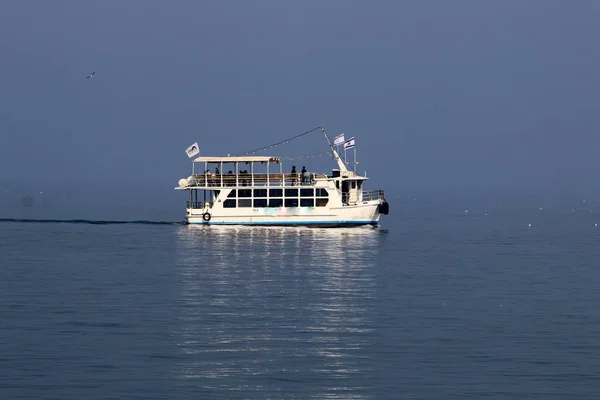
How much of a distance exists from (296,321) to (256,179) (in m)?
53.7

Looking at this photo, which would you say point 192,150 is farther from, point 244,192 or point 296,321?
point 296,321

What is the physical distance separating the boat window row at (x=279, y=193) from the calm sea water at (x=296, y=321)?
13613 mm

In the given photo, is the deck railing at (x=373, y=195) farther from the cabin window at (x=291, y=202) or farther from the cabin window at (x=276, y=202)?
the cabin window at (x=276, y=202)

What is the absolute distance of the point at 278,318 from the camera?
155ft

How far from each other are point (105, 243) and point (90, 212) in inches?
2318

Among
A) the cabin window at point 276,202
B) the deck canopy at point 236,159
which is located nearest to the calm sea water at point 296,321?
the cabin window at point 276,202

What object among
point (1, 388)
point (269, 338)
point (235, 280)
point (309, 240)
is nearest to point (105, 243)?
point (309, 240)

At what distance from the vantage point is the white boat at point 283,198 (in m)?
98.8

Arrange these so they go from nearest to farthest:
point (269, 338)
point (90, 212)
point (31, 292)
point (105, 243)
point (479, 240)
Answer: point (269, 338) → point (31, 292) → point (105, 243) → point (479, 240) → point (90, 212)

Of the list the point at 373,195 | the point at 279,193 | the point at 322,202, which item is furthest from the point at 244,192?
the point at 373,195

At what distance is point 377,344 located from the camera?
41000 mm

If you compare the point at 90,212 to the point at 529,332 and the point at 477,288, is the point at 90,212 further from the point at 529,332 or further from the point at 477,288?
the point at 529,332

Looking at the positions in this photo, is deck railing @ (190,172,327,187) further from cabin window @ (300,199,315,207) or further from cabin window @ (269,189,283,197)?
cabin window @ (300,199,315,207)

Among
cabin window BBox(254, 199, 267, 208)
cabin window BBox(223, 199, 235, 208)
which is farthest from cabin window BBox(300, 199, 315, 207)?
cabin window BBox(223, 199, 235, 208)
